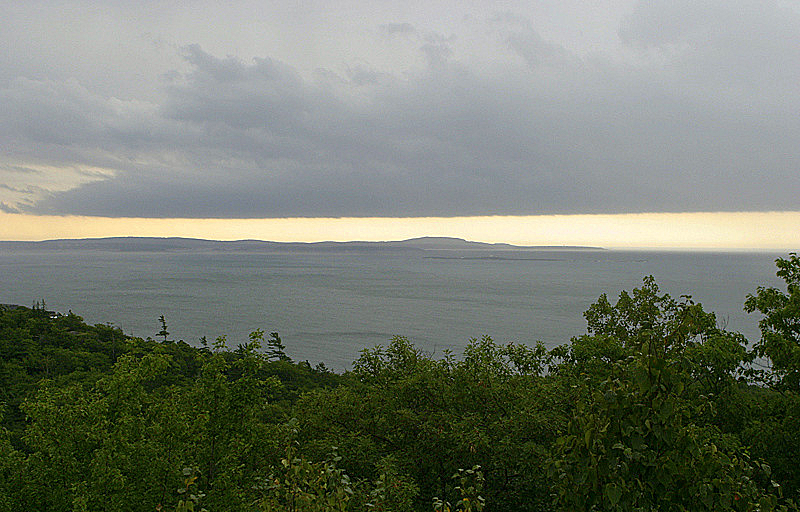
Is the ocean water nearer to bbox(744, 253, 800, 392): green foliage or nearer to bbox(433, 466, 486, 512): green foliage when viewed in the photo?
bbox(744, 253, 800, 392): green foliage

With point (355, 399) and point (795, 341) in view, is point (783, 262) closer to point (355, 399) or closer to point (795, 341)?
point (795, 341)

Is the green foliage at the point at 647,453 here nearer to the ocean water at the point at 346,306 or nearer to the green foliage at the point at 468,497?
the green foliage at the point at 468,497

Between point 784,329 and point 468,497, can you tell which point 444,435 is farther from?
point 784,329

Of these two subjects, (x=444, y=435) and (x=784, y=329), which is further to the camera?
(x=784, y=329)

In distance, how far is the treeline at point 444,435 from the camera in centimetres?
381

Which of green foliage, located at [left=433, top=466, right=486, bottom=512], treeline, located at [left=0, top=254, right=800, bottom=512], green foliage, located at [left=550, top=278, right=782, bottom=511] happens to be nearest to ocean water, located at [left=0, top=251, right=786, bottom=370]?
treeline, located at [left=0, top=254, right=800, bottom=512]

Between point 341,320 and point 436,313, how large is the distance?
55.3ft

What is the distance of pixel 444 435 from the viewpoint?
36.3 ft

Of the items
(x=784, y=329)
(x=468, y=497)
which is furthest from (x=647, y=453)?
(x=784, y=329)

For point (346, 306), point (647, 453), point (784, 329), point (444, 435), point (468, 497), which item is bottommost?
point (346, 306)

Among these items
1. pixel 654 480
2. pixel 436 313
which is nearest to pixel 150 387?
pixel 654 480

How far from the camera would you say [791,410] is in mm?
11828

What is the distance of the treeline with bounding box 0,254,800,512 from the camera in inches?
150

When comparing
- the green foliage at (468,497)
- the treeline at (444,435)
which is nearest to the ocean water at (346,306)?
the treeline at (444,435)
